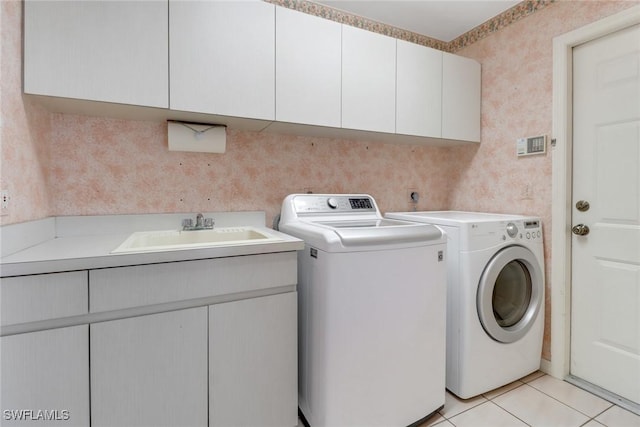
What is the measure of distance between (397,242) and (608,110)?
4.94 feet

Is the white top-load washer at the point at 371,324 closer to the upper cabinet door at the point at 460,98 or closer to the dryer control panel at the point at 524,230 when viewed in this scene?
the dryer control panel at the point at 524,230

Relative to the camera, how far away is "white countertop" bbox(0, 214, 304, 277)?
996 millimetres

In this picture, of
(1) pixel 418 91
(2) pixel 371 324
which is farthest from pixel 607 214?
(2) pixel 371 324

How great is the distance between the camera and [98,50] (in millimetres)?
1306

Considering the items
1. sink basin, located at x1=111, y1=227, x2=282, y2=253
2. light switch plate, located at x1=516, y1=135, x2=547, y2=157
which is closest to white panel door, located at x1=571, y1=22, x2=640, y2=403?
light switch plate, located at x1=516, y1=135, x2=547, y2=157

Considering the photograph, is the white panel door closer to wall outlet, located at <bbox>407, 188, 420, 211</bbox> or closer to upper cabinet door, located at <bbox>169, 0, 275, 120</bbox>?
wall outlet, located at <bbox>407, 188, 420, 211</bbox>

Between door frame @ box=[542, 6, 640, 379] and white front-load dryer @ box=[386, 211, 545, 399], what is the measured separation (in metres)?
0.09

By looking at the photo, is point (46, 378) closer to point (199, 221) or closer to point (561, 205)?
point (199, 221)

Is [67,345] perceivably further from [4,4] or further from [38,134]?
[4,4]

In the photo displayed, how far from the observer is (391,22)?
93.6 inches

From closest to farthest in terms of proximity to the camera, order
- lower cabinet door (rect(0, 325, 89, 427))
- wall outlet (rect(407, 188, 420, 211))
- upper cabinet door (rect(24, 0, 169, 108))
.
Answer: lower cabinet door (rect(0, 325, 89, 427)) → upper cabinet door (rect(24, 0, 169, 108)) → wall outlet (rect(407, 188, 420, 211))

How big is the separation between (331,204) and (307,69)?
2.59 ft

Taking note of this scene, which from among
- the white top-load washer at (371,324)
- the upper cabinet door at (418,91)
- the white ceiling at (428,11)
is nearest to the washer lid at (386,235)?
the white top-load washer at (371,324)

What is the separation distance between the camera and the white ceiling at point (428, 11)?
6.93 ft
